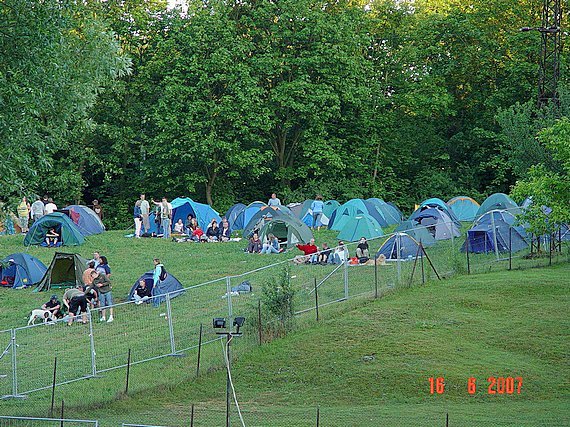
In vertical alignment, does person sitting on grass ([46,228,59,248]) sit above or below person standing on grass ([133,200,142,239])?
below

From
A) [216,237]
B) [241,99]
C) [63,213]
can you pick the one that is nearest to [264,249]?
[216,237]

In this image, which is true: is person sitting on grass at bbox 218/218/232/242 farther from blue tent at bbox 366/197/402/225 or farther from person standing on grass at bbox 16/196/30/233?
person standing on grass at bbox 16/196/30/233

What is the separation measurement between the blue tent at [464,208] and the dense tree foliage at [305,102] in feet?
7.89

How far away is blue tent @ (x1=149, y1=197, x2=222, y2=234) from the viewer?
119 ft

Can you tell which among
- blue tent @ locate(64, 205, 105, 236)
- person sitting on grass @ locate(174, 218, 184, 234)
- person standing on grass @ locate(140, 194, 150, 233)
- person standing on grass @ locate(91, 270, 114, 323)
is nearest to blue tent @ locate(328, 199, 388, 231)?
person sitting on grass @ locate(174, 218, 184, 234)

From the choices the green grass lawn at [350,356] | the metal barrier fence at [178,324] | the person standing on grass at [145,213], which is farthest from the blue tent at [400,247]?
the person standing on grass at [145,213]

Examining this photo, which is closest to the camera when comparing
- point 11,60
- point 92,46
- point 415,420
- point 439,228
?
point 415,420

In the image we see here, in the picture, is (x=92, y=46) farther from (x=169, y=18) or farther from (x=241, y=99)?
(x=169, y=18)

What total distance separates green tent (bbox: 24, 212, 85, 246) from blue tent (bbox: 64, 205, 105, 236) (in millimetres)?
2189

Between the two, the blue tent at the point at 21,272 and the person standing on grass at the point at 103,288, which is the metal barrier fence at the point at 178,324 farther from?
the blue tent at the point at 21,272

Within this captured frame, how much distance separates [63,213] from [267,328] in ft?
56.4

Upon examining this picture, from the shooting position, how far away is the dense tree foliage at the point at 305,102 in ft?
144

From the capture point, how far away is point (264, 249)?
30.8 meters

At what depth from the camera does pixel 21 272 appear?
87.7 ft
